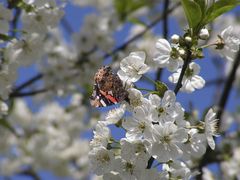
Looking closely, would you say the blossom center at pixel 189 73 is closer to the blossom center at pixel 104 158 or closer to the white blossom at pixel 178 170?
the white blossom at pixel 178 170

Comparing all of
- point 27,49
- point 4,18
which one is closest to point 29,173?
point 27,49

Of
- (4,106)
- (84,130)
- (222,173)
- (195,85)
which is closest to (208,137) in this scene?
(195,85)

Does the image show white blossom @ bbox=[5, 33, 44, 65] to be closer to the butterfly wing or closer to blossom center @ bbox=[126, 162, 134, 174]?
the butterfly wing

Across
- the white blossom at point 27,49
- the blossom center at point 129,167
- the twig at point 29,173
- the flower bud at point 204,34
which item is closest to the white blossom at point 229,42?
the flower bud at point 204,34

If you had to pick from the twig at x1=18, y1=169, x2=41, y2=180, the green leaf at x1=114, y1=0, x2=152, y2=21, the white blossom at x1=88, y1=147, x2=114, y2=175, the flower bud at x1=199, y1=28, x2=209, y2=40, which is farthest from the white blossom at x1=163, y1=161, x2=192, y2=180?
the twig at x1=18, y1=169, x2=41, y2=180

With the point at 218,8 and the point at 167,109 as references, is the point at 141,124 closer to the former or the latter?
the point at 167,109

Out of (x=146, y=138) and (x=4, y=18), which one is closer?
(x=146, y=138)

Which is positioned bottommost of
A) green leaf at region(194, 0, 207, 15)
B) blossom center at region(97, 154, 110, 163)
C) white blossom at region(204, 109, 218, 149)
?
blossom center at region(97, 154, 110, 163)
